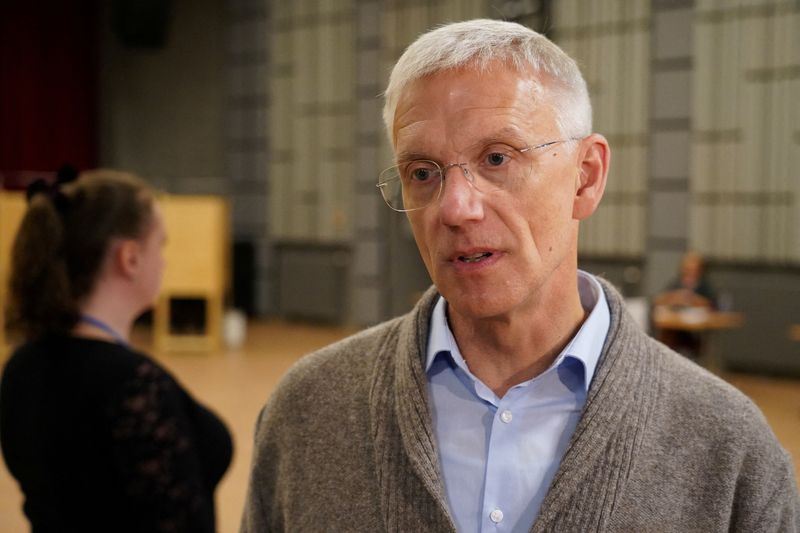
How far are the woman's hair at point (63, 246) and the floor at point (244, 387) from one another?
7.18ft

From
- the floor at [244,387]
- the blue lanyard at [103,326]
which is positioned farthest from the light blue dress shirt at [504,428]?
the floor at [244,387]

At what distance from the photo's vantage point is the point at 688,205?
770cm

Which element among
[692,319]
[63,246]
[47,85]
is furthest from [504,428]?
[47,85]

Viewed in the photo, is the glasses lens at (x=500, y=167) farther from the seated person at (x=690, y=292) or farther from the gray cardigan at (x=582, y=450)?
the seated person at (x=690, y=292)

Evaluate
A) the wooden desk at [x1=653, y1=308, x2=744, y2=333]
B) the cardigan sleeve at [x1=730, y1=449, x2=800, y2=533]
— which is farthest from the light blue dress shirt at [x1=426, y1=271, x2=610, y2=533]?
the wooden desk at [x1=653, y1=308, x2=744, y2=333]

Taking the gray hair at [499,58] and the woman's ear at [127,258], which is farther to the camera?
the woman's ear at [127,258]

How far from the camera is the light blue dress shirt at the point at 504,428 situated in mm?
1180

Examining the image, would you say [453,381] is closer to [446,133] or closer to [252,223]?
[446,133]

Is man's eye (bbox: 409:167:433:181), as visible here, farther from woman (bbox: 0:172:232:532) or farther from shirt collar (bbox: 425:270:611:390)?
woman (bbox: 0:172:232:532)

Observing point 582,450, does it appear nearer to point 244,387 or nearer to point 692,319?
point 692,319

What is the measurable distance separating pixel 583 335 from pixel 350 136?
9.10 meters

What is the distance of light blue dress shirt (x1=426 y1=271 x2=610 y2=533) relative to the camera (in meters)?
1.18

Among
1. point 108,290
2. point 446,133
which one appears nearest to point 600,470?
point 446,133

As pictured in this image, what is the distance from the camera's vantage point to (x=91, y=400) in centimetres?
181
